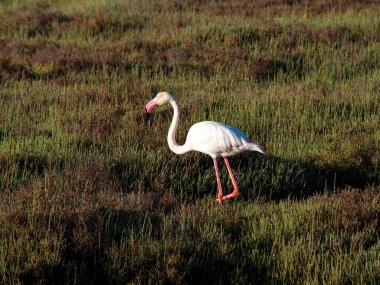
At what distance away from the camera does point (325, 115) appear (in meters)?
9.88

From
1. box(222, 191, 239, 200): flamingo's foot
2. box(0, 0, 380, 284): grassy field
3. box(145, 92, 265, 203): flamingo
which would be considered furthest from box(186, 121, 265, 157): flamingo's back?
box(0, 0, 380, 284): grassy field

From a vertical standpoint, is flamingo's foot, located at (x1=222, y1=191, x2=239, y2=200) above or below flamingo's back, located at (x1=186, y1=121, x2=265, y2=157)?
below

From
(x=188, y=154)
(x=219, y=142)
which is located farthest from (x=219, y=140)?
(x=188, y=154)

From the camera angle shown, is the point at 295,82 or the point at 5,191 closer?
the point at 5,191

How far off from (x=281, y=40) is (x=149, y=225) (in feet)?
27.2

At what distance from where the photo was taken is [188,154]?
325 inches

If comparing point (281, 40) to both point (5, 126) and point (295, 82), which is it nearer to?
point (295, 82)

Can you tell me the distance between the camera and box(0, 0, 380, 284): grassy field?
5.73m

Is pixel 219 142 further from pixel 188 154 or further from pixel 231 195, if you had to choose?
pixel 188 154

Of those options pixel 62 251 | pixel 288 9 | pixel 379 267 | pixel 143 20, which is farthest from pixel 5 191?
pixel 288 9

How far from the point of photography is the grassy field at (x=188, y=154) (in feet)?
18.8

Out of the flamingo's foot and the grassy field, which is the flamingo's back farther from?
the grassy field

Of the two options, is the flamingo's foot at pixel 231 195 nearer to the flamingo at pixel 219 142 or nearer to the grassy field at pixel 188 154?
the flamingo at pixel 219 142

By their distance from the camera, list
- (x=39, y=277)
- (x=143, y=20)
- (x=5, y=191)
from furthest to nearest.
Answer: (x=143, y=20)
(x=5, y=191)
(x=39, y=277)
